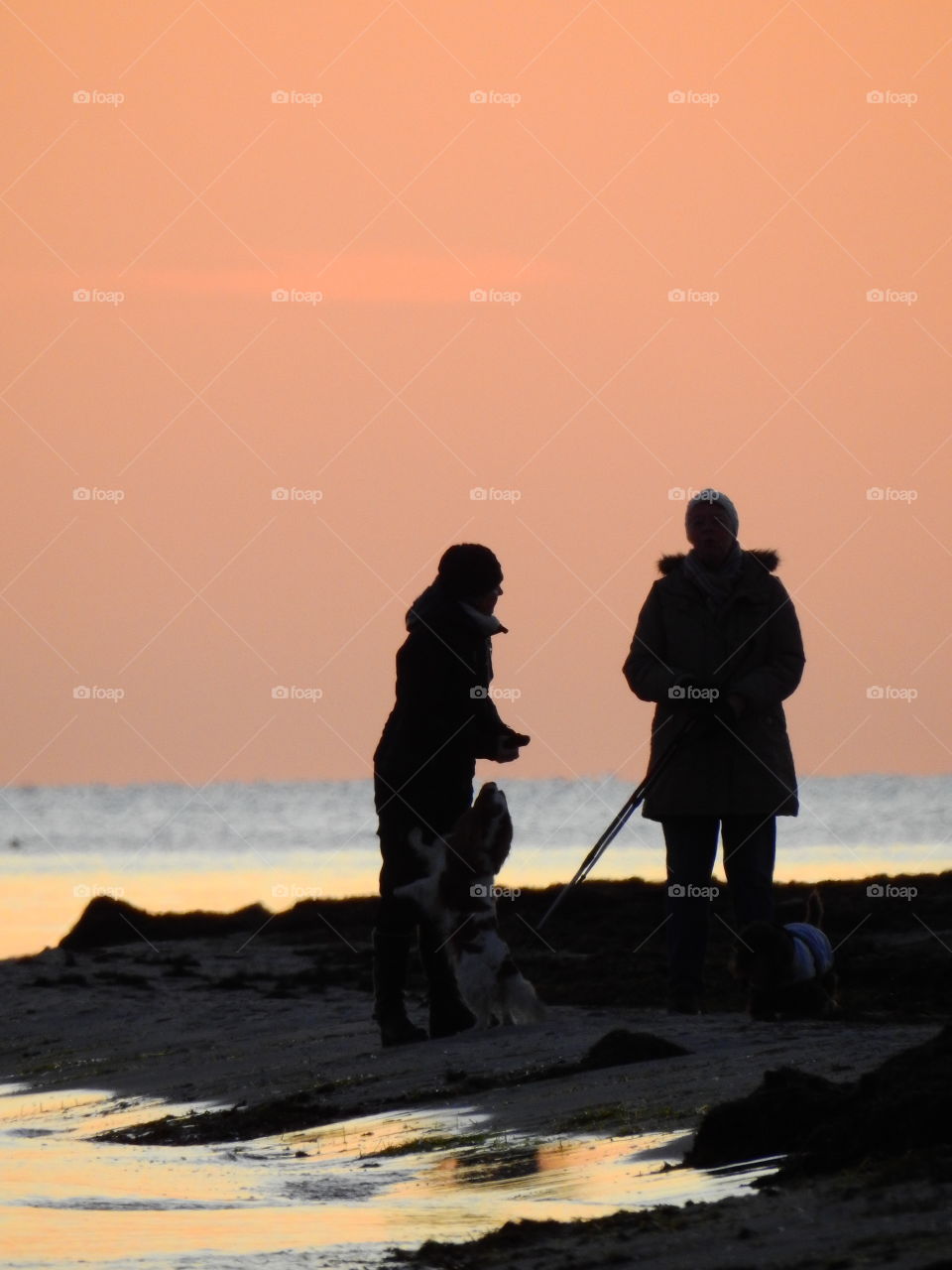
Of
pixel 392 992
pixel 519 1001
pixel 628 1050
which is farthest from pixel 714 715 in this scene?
pixel 628 1050

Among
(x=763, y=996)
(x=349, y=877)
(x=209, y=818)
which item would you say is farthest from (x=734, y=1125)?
(x=209, y=818)

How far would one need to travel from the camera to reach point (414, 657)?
298 inches

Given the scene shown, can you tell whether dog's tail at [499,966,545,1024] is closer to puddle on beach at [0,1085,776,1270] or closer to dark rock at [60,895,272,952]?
puddle on beach at [0,1085,776,1270]

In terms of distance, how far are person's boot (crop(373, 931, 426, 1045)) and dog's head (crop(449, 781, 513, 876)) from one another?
42cm

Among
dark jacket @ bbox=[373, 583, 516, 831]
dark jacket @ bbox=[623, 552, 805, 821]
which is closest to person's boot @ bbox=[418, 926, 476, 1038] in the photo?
dark jacket @ bbox=[373, 583, 516, 831]

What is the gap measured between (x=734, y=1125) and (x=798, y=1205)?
0.87 meters

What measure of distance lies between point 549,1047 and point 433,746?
1262 millimetres

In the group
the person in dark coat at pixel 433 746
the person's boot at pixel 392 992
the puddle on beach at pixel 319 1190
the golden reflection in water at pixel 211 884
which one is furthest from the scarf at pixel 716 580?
the golden reflection in water at pixel 211 884

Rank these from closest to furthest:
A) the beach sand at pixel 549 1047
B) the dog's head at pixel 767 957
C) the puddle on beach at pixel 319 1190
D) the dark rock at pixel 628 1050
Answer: the beach sand at pixel 549 1047 → the puddle on beach at pixel 319 1190 → the dark rock at pixel 628 1050 → the dog's head at pixel 767 957

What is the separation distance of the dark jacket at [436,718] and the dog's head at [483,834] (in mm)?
108

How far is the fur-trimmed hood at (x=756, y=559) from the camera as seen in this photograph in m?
7.84

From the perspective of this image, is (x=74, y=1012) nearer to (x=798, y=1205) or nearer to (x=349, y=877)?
(x=798, y=1205)

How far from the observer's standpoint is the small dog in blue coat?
720 cm

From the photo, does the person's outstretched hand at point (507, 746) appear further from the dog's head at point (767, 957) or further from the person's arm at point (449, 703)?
the dog's head at point (767, 957)
